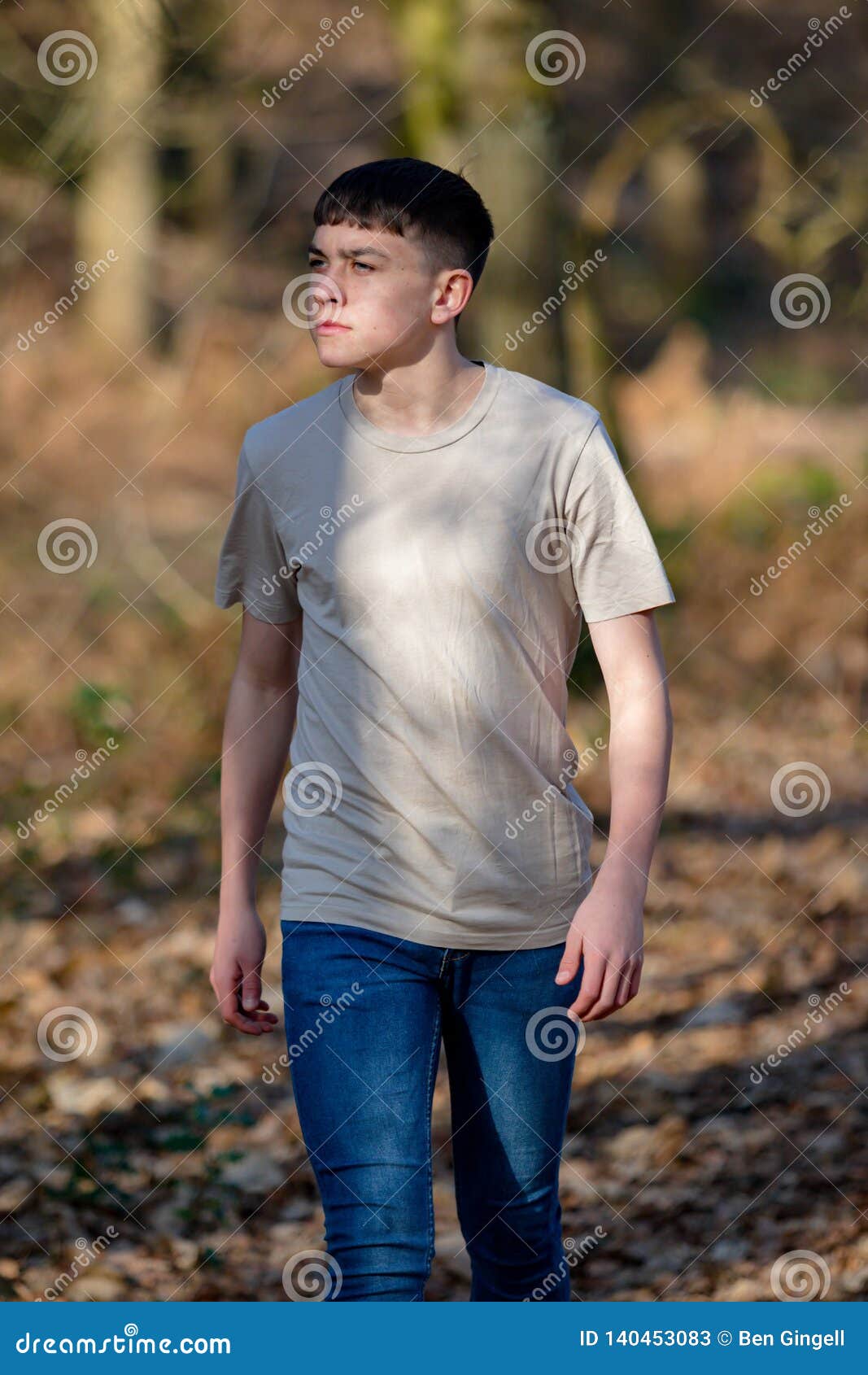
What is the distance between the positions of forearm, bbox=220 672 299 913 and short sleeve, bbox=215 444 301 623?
130 mm

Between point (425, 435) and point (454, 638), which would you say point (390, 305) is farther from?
point (454, 638)

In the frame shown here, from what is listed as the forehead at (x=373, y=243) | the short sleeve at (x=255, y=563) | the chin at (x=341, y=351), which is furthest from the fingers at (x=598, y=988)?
the forehead at (x=373, y=243)

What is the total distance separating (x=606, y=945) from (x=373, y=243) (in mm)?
1065

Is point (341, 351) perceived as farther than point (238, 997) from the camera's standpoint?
No

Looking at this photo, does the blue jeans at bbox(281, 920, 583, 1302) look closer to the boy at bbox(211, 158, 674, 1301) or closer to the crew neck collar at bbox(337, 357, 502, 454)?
the boy at bbox(211, 158, 674, 1301)

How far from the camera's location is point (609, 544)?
235 cm

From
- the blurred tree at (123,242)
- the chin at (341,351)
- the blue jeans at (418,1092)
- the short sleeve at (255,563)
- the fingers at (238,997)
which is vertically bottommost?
the blurred tree at (123,242)

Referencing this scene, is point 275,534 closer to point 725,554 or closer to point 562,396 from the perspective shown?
point 562,396

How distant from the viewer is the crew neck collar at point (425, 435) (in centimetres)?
234

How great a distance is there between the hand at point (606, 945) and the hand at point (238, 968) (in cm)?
51

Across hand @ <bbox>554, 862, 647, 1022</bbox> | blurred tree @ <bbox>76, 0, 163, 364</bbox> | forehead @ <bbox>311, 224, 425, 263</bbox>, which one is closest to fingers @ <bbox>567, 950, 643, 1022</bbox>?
hand @ <bbox>554, 862, 647, 1022</bbox>

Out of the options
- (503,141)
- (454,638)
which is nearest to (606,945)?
(454,638)

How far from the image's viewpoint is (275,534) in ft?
8.20

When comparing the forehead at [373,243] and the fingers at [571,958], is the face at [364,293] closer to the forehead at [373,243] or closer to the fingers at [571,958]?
the forehead at [373,243]
